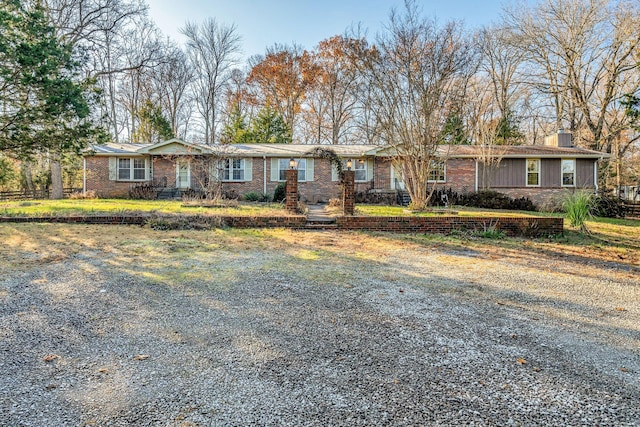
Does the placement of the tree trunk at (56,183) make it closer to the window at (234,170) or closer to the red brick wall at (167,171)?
the red brick wall at (167,171)

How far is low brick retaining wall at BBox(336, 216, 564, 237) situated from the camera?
9594 mm

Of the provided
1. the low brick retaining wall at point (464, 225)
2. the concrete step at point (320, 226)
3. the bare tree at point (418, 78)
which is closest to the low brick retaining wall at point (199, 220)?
the concrete step at point (320, 226)

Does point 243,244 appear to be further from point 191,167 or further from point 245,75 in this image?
point 245,75

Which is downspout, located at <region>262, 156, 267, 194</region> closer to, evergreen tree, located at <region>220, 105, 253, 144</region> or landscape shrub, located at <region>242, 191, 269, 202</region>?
landscape shrub, located at <region>242, 191, 269, 202</region>

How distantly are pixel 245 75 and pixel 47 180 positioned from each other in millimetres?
16050

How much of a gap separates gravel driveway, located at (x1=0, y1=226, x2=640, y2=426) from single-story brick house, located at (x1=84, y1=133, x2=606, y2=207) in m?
13.8

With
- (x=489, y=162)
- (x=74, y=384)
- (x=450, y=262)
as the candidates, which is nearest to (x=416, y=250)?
(x=450, y=262)

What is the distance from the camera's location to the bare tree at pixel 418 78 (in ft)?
40.7

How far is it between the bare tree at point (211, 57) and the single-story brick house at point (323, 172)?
10849mm

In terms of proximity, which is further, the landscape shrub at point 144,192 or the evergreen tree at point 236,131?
the evergreen tree at point 236,131

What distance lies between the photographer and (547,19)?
71.9ft

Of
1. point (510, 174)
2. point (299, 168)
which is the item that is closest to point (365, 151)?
point (299, 168)

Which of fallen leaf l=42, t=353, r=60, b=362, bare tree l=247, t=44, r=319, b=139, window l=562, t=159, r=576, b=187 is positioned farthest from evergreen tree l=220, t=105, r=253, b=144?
fallen leaf l=42, t=353, r=60, b=362

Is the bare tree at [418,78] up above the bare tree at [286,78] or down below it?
below
